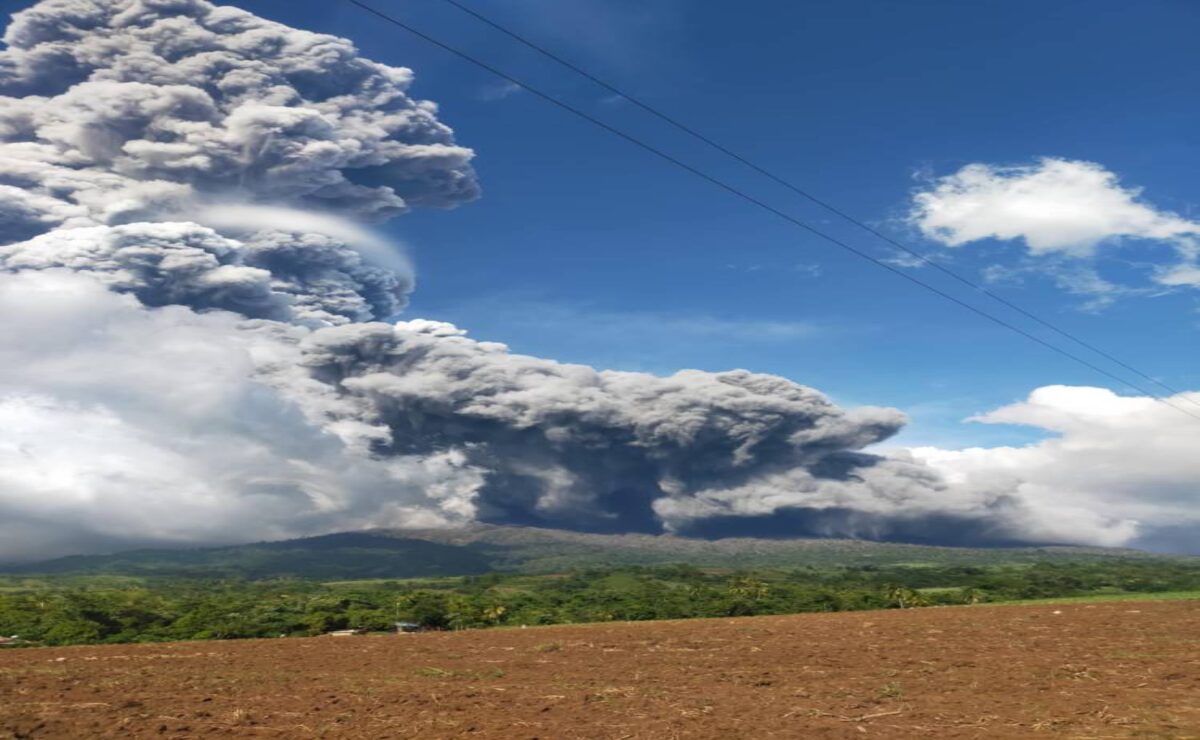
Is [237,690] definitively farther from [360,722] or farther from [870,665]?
[870,665]

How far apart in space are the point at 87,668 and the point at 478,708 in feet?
55.1

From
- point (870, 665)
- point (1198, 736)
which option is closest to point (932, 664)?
point (870, 665)

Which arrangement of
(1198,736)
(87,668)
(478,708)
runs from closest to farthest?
(1198,736) → (478,708) → (87,668)

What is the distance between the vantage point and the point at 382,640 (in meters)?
40.9

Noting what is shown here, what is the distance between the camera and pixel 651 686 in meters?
22.4

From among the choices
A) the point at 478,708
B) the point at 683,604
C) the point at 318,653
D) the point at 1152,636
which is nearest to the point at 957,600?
the point at 683,604

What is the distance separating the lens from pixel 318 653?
3347cm

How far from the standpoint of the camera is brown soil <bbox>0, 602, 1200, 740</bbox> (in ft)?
54.3

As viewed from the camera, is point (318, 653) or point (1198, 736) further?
point (318, 653)

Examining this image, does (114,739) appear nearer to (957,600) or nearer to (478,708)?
(478,708)

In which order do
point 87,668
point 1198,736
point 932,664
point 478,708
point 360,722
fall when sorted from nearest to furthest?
point 1198,736, point 360,722, point 478,708, point 932,664, point 87,668

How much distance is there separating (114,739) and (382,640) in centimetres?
2636

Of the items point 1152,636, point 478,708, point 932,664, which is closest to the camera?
point 478,708

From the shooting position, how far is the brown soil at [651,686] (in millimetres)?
16562
